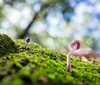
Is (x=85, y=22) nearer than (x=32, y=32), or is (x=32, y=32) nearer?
(x=32, y=32)

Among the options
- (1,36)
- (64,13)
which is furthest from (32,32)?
(1,36)

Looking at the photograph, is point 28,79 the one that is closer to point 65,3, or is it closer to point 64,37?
point 65,3

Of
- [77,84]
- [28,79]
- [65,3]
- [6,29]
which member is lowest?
[77,84]

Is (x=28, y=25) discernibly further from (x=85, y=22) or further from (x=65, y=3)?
(x=85, y=22)

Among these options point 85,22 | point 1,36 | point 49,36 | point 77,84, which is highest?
point 85,22

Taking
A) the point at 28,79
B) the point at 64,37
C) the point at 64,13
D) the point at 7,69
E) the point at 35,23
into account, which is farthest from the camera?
the point at 64,37

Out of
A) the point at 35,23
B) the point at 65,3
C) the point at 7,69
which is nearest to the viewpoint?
the point at 7,69

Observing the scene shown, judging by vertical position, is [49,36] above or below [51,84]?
above

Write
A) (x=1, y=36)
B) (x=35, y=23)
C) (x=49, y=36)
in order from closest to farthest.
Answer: (x=1, y=36), (x=35, y=23), (x=49, y=36)

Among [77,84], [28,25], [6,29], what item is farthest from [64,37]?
[77,84]
